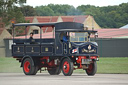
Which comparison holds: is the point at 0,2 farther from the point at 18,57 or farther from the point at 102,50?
the point at 18,57

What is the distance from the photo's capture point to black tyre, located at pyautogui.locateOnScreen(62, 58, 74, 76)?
2423 centimetres

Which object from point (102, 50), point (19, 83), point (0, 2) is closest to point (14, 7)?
point (0, 2)

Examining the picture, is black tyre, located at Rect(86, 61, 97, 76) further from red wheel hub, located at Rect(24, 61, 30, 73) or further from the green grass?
the green grass

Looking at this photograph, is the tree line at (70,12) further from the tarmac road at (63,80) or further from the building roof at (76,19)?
the tarmac road at (63,80)

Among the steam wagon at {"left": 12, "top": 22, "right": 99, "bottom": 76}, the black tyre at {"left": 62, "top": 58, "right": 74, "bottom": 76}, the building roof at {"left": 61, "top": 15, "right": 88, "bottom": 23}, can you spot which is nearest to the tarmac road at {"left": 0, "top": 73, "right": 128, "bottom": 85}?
the black tyre at {"left": 62, "top": 58, "right": 74, "bottom": 76}

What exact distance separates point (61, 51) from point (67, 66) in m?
1.08

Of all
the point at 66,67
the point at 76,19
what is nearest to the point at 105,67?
the point at 66,67

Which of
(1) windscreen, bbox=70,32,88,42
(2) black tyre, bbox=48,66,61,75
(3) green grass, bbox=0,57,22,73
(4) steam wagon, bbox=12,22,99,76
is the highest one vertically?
(1) windscreen, bbox=70,32,88,42

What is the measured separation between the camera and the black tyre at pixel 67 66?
2423 cm

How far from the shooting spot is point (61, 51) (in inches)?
995

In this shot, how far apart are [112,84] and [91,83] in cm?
100

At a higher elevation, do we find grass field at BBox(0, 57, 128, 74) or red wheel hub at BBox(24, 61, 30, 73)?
red wheel hub at BBox(24, 61, 30, 73)

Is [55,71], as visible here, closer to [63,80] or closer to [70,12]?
[63,80]

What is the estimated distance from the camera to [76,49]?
24.7 metres
